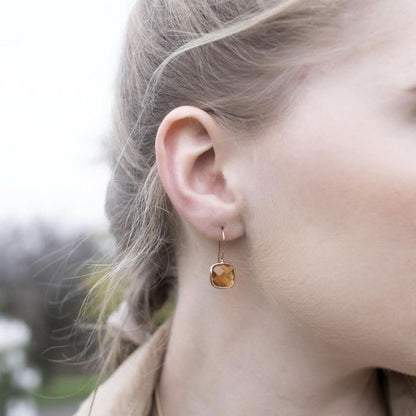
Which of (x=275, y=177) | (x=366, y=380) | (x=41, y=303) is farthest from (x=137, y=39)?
(x=41, y=303)

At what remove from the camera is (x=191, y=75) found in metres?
1.82

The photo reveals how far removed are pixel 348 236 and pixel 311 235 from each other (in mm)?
82

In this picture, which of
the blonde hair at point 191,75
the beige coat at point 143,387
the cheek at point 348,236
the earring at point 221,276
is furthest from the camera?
the beige coat at point 143,387

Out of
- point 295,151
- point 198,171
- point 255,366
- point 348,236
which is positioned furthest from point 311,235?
point 255,366

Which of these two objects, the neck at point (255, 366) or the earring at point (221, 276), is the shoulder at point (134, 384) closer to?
the neck at point (255, 366)

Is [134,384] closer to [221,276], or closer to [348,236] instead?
[221,276]

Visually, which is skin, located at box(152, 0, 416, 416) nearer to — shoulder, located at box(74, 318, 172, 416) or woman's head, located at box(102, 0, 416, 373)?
woman's head, located at box(102, 0, 416, 373)

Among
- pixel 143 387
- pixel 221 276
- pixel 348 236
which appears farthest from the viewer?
pixel 143 387

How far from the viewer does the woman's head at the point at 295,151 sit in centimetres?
160

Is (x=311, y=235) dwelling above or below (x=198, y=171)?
below

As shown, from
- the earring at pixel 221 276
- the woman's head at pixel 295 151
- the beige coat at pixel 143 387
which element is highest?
the woman's head at pixel 295 151

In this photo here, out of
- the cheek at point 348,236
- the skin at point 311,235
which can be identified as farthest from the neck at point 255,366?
the cheek at point 348,236

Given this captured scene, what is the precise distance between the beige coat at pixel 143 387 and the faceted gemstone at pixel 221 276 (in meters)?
0.44

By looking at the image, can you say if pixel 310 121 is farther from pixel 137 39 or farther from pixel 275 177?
pixel 137 39
